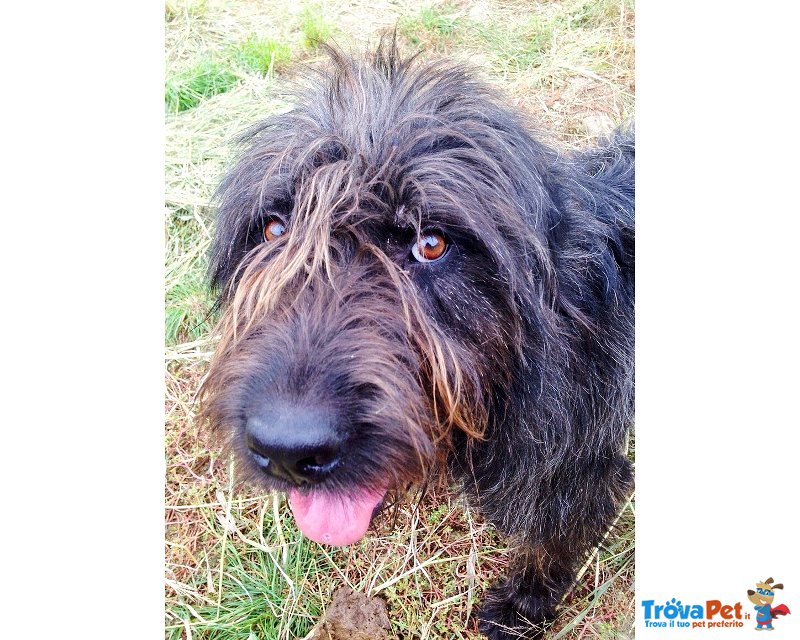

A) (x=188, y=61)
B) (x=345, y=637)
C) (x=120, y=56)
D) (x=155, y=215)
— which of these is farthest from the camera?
(x=188, y=61)

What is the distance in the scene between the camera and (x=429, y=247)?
1963 mm

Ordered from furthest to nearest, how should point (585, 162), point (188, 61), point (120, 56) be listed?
point (188, 61), point (585, 162), point (120, 56)

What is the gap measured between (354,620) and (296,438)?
1985 millimetres

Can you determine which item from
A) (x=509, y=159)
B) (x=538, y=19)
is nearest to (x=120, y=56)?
(x=509, y=159)

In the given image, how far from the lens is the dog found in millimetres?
1729

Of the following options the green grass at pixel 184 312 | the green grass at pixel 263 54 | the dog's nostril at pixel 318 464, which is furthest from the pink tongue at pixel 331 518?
the green grass at pixel 263 54

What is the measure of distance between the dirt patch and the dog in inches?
47.6

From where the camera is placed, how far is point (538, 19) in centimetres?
261

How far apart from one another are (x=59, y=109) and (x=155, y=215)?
44cm

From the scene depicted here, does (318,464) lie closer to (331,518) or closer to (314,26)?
(331,518)
